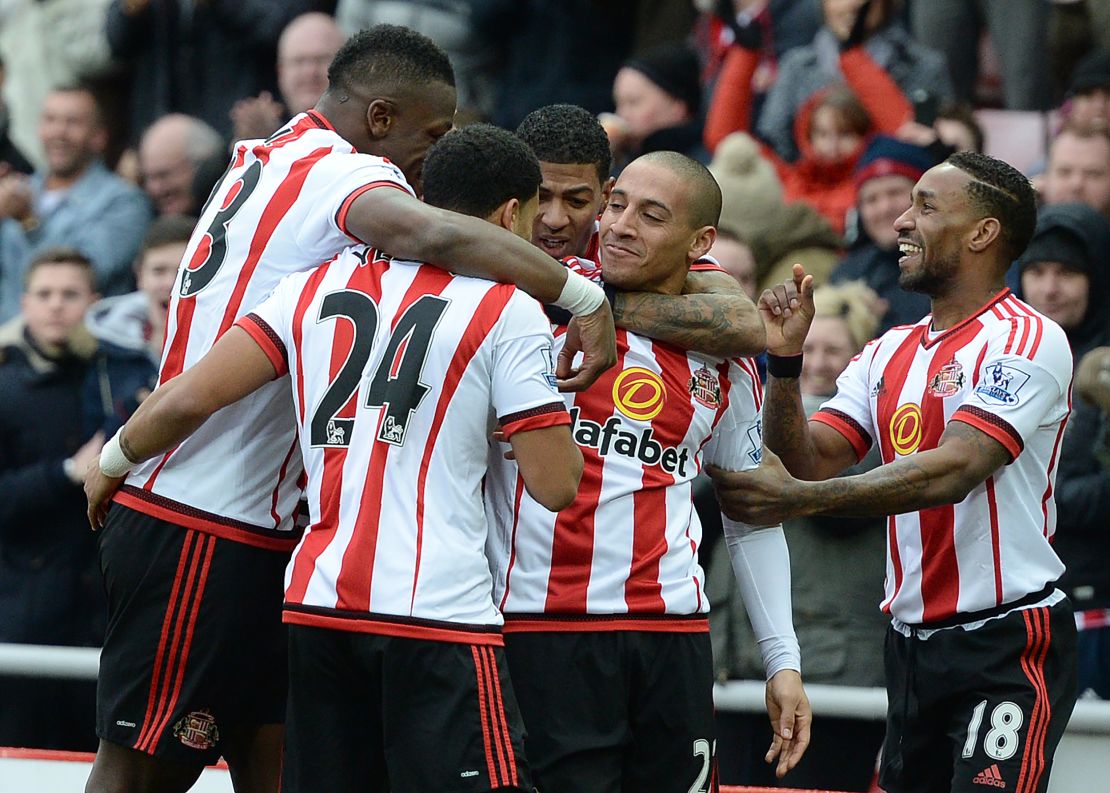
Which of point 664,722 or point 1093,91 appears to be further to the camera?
point 1093,91

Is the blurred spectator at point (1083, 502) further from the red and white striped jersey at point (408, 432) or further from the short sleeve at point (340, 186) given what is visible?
the short sleeve at point (340, 186)

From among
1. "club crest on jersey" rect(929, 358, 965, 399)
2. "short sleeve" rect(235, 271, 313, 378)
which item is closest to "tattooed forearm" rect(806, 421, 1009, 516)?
"club crest on jersey" rect(929, 358, 965, 399)

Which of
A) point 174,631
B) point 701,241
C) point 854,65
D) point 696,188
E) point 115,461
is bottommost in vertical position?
point 174,631

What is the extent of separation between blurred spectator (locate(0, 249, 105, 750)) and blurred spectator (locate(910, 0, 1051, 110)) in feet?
14.7

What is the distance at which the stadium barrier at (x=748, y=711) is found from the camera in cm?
534

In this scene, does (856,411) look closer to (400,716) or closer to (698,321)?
(698,321)

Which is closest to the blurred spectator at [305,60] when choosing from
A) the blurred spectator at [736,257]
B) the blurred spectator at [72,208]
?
the blurred spectator at [72,208]

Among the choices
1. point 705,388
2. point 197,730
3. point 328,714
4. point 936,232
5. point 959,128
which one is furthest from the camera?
point 959,128

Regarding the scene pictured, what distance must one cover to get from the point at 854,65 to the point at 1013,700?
4363 millimetres

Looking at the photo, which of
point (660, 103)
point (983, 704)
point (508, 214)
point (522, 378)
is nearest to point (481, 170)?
point (508, 214)

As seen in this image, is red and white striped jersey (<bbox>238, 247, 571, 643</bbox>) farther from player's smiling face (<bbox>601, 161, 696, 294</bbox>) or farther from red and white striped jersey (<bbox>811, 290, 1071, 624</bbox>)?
red and white striped jersey (<bbox>811, 290, 1071, 624</bbox>)

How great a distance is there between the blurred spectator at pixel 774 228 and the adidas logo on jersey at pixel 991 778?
332 cm

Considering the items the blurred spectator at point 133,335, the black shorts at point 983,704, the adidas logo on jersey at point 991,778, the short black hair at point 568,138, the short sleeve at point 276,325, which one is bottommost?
the adidas logo on jersey at point 991,778

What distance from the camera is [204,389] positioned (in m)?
4.10
